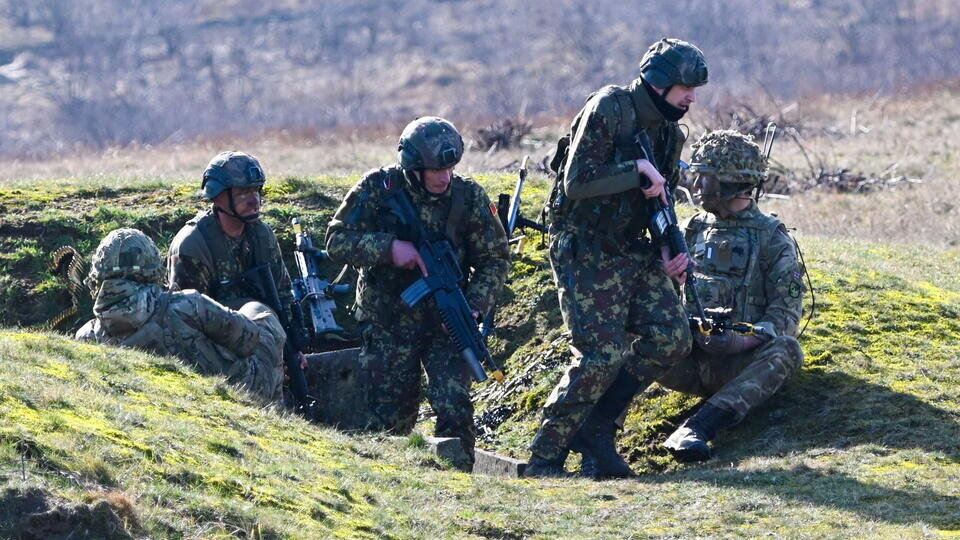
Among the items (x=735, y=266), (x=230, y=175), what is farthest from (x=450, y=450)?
(x=230, y=175)

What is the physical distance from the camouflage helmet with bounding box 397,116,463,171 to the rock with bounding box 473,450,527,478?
6.02 feet

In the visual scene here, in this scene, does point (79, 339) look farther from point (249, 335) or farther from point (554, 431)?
point (554, 431)

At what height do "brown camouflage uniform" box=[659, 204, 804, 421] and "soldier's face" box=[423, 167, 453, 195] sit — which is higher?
"soldier's face" box=[423, 167, 453, 195]

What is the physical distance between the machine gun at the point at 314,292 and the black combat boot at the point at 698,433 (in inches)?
105

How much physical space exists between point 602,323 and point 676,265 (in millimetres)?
545

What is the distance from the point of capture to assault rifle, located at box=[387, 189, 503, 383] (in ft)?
30.2

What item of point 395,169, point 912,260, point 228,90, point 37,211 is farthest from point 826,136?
point 228,90

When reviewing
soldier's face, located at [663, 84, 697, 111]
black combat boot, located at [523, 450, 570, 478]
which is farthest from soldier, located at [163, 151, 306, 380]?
soldier's face, located at [663, 84, 697, 111]

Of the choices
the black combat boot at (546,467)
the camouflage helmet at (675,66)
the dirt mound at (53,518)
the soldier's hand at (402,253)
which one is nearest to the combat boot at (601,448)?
the black combat boot at (546,467)

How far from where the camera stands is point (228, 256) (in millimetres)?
9984

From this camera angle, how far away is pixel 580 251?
8906 millimetres

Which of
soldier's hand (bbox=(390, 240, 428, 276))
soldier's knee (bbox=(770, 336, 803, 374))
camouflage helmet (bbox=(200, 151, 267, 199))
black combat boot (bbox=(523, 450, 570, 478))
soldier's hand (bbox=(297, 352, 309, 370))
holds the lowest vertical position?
black combat boot (bbox=(523, 450, 570, 478))

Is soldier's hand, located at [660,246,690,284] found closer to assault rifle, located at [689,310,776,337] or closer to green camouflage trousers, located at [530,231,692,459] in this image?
green camouflage trousers, located at [530,231,692,459]

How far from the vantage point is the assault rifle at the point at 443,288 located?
363 inches
